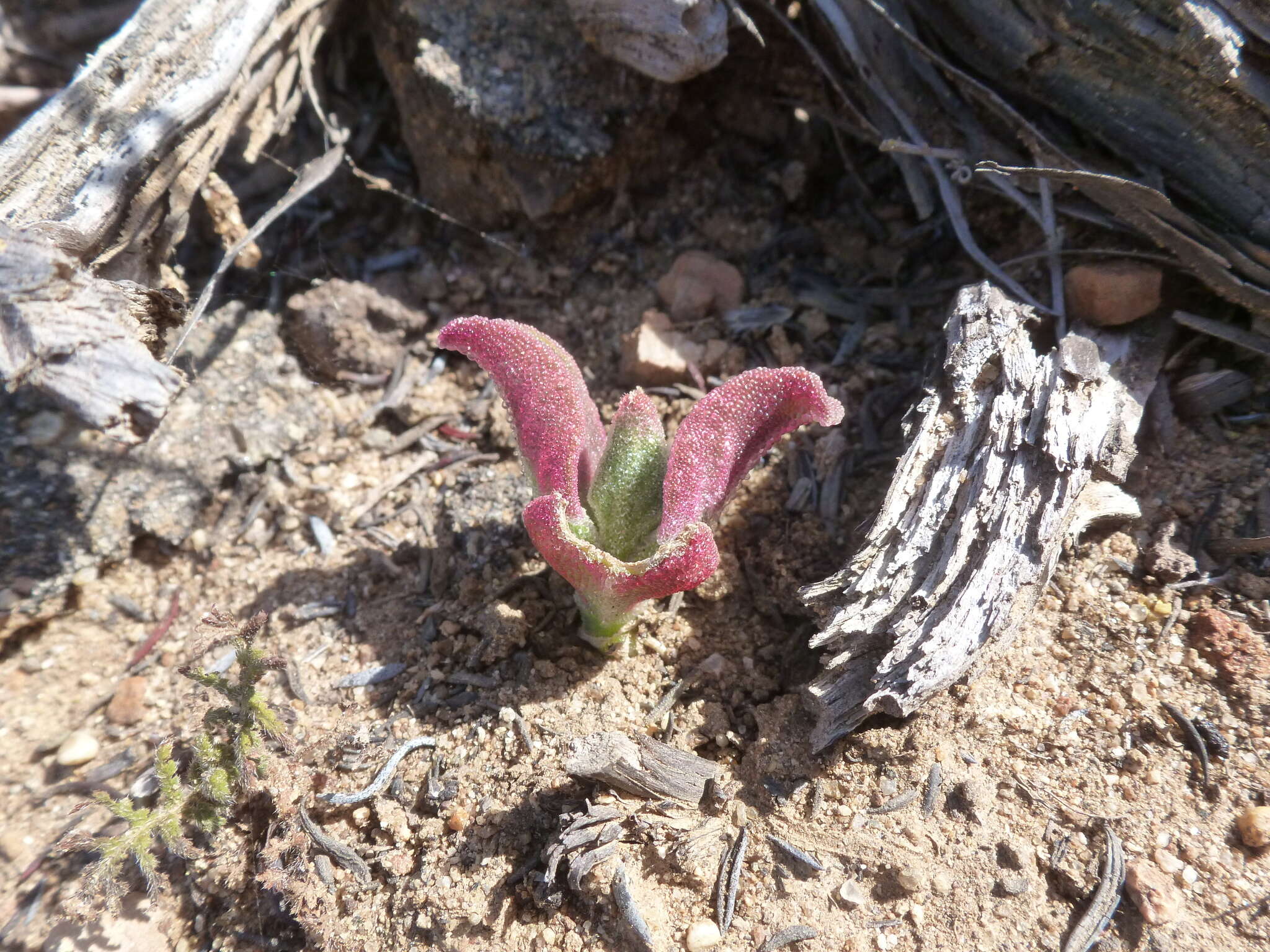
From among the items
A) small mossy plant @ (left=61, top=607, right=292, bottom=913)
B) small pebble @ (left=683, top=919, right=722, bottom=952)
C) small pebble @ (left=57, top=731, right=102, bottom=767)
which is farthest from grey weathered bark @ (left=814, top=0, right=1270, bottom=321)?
small pebble @ (left=57, top=731, right=102, bottom=767)

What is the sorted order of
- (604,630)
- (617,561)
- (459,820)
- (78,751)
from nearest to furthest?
(617,561) → (459,820) → (604,630) → (78,751)

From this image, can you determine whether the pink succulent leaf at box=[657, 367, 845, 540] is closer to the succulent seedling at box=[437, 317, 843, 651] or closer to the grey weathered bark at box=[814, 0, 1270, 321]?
the succulent seedling at box=[437, 317, 843, 651]

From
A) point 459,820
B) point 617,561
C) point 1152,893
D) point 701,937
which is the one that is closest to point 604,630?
point 617,561

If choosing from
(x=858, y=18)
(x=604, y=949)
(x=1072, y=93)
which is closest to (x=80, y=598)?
(x=604, y=949)

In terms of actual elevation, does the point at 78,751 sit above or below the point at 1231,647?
below

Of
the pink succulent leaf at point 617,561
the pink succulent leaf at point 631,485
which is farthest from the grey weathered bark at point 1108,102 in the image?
the pink succulent leaf at point 617,561

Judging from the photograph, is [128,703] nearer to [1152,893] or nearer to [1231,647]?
[1152,893]

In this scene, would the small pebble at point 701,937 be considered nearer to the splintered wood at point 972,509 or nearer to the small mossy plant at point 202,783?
the splintered wood at point 972,509
